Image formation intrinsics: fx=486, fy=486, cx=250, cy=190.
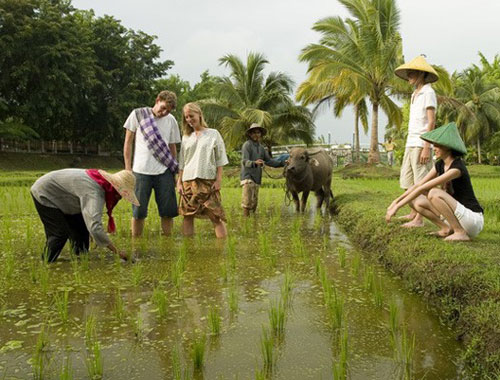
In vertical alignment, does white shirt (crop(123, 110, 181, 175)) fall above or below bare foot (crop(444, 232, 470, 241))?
above

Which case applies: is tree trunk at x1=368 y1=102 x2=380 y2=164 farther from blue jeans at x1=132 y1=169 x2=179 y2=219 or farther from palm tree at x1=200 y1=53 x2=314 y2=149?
blue jeans at x1=132 y1=169 x2=179 y2=219

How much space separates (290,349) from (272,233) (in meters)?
2.91

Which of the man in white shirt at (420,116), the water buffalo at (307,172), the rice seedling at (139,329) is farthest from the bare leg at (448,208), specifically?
the water buffalo at (307,172)

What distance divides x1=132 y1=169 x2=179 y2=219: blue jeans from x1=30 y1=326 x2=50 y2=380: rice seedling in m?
2.39

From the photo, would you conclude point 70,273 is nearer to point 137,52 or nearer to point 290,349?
point 290,349

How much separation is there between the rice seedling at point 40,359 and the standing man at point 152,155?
7.94ft

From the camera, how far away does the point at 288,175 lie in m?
6.51

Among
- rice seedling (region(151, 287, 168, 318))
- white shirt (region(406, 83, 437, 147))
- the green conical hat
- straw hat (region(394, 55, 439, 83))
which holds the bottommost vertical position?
rice seedling (region(151, 287, 168, 318))

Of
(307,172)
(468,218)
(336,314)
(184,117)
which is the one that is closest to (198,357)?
(336,314)

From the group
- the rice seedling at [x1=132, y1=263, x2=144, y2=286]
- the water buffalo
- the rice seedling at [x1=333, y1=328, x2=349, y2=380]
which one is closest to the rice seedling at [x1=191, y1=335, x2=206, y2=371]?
the rice seedling at [x1=333, y1=328, x2=349, y2=380]

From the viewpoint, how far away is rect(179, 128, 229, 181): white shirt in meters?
4.66

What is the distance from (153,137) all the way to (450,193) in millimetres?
2610

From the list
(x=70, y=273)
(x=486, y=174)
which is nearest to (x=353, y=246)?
(x=70, y=273)

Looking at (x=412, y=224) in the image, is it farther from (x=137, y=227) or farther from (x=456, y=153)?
(x=137, y=227)
